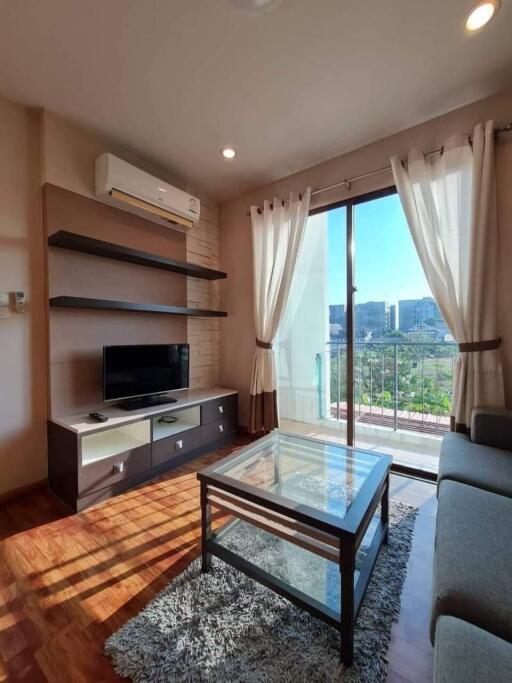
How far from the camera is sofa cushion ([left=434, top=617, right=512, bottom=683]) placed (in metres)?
0.58

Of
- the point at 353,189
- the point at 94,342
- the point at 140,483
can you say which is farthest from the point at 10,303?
the point at 353,189

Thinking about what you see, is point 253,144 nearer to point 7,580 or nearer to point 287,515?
point 287,515

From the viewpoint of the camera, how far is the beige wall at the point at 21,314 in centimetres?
198

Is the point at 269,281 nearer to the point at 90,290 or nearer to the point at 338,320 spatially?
the point at 338,320

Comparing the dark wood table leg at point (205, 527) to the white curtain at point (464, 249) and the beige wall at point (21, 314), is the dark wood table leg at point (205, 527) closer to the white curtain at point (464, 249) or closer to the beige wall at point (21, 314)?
the beige wall at point (21, 314)

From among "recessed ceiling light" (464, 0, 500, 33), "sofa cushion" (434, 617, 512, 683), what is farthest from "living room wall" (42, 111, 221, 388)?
"sofa cushion" (434, 617, 512, 683)

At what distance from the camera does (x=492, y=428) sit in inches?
65.6

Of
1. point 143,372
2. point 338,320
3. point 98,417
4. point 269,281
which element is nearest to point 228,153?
point 269,281

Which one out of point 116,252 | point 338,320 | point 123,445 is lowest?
point 123,445

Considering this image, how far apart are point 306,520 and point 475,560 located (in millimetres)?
518

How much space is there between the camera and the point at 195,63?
170cm

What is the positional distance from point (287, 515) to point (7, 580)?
136cm

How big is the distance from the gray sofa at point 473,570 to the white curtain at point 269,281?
169 centimetres

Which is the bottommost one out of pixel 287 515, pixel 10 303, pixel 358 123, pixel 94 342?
pixel 287 515
